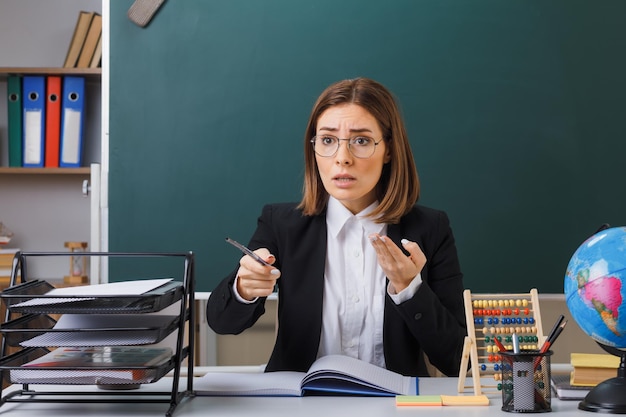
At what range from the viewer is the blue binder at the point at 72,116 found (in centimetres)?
325

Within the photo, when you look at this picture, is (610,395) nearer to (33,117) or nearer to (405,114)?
(405,114)

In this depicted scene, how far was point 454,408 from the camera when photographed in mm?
1268

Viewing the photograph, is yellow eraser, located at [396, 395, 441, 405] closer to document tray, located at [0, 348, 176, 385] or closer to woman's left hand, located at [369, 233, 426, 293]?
woman's left hand, located at [369, 233, 426, 293]

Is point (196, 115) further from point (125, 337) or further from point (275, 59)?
point (125, 337)

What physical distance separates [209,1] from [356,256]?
4.27 feet

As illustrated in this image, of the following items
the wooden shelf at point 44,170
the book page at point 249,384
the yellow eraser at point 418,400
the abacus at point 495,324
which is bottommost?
the book page at point 249,384

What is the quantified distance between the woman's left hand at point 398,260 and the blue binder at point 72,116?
2077 millimetres

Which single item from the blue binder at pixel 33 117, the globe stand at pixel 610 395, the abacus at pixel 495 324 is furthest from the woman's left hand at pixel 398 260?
the blue binder at pixel 33 117

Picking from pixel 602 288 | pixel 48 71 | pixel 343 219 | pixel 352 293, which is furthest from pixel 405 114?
pixel 602 288

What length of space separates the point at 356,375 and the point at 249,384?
0.21 m

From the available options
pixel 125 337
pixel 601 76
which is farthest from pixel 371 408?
pixel 601 76

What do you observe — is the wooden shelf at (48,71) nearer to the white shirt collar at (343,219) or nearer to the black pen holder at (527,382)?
the white shirt collar at (343,219)

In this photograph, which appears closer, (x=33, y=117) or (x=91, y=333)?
(x=91, y=333)

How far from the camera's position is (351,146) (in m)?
1.91
